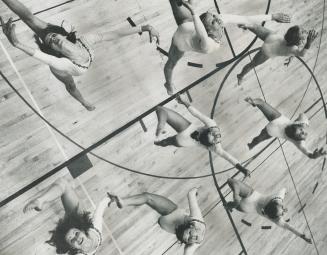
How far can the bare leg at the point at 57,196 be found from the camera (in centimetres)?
338

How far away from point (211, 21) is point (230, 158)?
1.71m

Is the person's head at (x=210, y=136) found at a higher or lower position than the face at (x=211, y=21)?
lower

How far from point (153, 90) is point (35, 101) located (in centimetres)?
134

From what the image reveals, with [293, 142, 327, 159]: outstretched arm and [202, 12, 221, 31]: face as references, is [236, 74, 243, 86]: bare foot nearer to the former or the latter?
[202, 12, 221, 31]: face

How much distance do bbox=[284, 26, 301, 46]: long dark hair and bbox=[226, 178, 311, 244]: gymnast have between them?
6.80ft

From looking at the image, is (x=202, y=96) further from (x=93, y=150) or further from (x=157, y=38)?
(x=93, y=150)

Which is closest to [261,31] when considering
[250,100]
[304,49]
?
[304,49]

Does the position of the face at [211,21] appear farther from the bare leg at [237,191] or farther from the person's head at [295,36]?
the bare leg at [237,191]

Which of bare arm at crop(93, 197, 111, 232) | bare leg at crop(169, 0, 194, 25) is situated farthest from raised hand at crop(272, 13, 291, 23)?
bare arm at crop(93, 197, 111, 232)

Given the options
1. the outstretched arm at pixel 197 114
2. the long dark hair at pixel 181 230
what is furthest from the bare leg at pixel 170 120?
the long dark hair at pixel 181 230

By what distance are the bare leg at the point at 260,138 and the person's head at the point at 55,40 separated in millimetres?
2851

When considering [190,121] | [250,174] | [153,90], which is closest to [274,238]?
[250,174]

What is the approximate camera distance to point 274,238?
531 centimetres

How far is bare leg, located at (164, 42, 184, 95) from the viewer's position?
4270 mm
